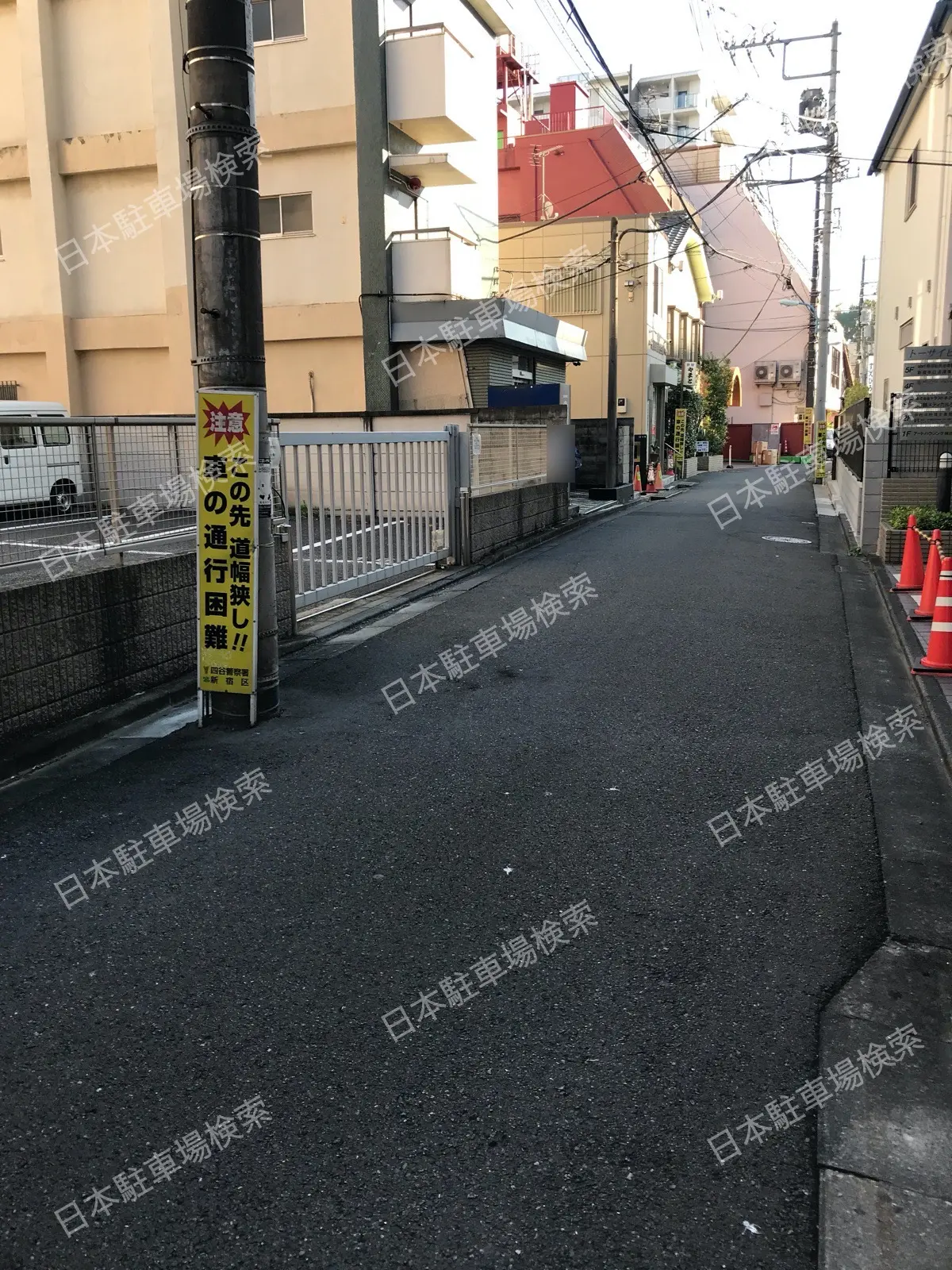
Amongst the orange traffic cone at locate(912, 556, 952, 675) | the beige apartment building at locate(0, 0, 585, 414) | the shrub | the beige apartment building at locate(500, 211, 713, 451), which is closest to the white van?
the orange traffic cone at locate(912, 556, 952, 675)

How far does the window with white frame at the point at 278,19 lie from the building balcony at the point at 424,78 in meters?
1.80

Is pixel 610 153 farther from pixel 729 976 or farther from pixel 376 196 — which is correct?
pixel 729 976

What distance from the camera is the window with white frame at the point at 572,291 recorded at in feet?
107

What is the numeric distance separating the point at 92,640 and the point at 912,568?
868 cm

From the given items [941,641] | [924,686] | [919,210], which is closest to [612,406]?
[919,210]

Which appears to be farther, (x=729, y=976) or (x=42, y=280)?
(x=42, y=280)

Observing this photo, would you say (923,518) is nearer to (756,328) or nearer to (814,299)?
(814,299)

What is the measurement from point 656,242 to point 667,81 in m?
40.1

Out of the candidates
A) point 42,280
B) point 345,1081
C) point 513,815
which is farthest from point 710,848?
point 42,280

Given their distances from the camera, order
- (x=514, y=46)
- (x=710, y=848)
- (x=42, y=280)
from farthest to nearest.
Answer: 1. (x=514, y=46)
2. (x=42, y=280)
3. (x=710, y=848)

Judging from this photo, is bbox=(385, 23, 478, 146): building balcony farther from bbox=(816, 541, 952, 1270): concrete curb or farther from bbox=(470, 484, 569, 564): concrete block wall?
bbox=(816, 541, 952, 1270): concrete curb

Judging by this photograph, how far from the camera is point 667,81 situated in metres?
66.0

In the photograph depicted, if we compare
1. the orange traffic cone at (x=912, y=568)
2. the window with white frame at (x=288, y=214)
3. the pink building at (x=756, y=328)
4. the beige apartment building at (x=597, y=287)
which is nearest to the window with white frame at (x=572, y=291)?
the beige apartment building at (x=597, y=287)

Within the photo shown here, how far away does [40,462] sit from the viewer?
5.86 meters
